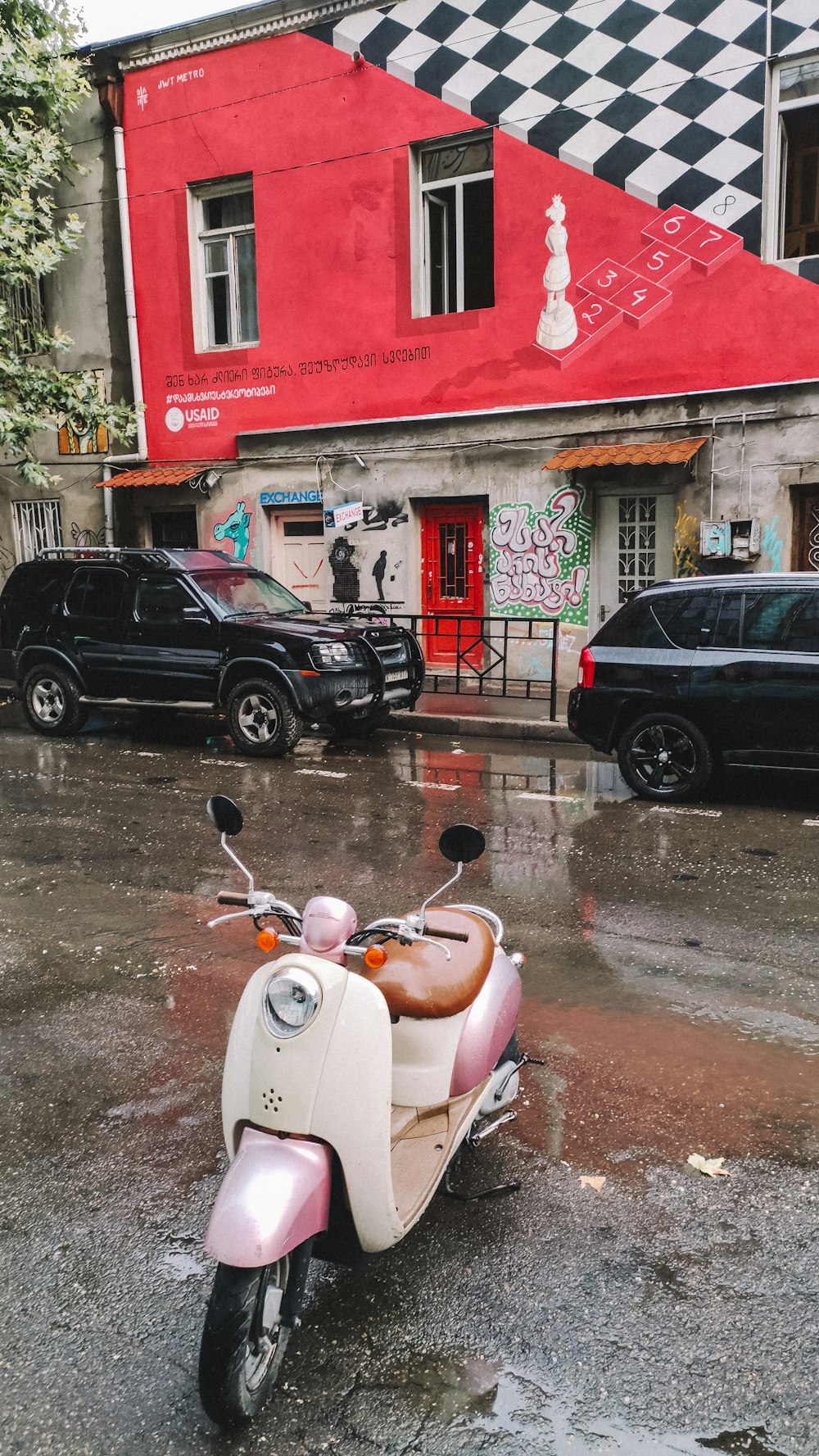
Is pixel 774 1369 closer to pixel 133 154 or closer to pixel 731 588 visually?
pixel 731 588

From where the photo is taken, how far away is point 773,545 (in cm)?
1302

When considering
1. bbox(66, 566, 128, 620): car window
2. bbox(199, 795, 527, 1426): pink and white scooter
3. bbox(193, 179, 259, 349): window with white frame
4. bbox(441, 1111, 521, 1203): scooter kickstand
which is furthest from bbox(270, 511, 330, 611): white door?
bbox(199, 795, 527, 1426): pink and white scooter

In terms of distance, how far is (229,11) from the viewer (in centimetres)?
1579

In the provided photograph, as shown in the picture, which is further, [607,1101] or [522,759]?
[522,759]

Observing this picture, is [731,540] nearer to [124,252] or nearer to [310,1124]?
[124,252]

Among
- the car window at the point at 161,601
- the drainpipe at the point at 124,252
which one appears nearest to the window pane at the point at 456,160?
the drainpipe at the point at 124,252

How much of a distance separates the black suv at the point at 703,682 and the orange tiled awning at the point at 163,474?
973 cm

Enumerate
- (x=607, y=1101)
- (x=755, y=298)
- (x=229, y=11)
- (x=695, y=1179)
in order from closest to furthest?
(x=695, y=1179), (x=607, y=1101), (x=755, y=298), (x=229, y=11)

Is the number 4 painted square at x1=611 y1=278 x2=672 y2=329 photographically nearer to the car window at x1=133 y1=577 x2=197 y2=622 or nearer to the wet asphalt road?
the car window at x1=133 y1=577 x2=197 y2=622

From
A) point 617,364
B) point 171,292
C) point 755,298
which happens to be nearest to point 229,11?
point 171,292

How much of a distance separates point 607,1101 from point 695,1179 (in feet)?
1.79

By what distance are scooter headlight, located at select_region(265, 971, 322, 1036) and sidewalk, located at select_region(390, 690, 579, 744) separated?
30.9 ft

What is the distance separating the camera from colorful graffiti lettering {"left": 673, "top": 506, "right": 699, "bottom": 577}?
13.5 metres

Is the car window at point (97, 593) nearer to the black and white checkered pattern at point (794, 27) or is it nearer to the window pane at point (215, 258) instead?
the window pane at point (215, 258)
